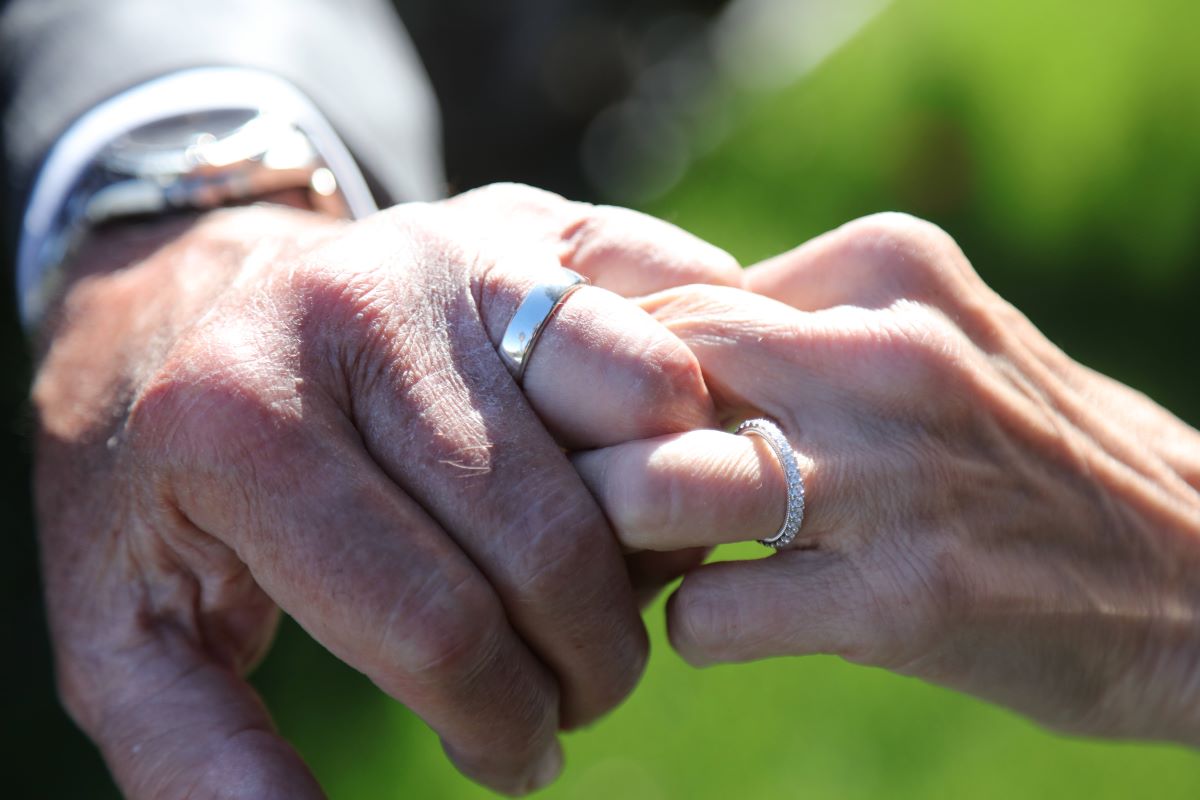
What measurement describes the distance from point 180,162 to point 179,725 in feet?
3.18

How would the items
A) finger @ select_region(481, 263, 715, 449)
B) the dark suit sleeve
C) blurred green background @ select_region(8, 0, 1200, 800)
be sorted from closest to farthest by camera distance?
finger @ select_region(481, 263, 715, 449) < the dark suit sleeve < blurred green background @ select_region(8, 0, 1200, 800)

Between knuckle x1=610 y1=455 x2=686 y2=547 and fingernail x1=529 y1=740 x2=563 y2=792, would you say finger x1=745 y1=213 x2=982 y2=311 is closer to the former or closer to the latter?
knuckle x1=610 y1=455 x2=686 y2=547

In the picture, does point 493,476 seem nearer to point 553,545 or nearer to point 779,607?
point 553,545

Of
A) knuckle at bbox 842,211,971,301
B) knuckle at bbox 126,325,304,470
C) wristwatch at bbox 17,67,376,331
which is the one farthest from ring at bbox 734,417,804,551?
wristwatch at bbox 17,67,376,331

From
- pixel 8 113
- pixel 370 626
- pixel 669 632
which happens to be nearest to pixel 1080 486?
pixel 669 632

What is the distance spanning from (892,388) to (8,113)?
178cm

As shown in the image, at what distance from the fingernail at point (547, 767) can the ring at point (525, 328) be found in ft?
1.75

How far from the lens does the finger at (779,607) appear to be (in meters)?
1.39

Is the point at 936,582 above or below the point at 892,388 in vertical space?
below

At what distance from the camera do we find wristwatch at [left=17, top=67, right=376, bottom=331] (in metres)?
1.81

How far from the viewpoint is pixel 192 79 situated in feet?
6.32

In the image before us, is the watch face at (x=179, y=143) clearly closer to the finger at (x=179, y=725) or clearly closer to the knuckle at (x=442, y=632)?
the finger at (x=179, y=725)

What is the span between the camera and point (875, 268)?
156cm

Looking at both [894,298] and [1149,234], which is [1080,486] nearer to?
[894,298]
